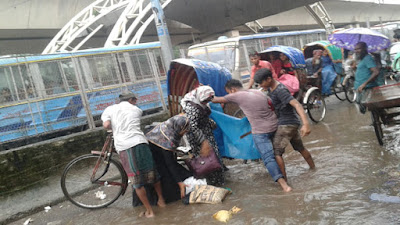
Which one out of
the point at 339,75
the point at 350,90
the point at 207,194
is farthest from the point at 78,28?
the point at 207,194

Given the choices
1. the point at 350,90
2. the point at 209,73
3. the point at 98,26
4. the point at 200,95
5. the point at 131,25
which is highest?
the point at 98,26

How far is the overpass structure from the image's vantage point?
1697 centimetres

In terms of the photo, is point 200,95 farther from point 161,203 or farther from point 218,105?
point 161,203

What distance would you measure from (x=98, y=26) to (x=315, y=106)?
643 inches

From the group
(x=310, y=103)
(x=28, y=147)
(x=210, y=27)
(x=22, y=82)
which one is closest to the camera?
(x=28, y=147)

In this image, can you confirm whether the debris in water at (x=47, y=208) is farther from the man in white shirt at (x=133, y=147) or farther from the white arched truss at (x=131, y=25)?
the white arched truss at (x=131, y=25)

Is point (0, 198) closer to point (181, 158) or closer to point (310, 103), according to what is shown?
point (181, 158)

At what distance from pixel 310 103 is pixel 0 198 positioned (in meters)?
6.29

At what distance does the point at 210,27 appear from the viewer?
24.6m

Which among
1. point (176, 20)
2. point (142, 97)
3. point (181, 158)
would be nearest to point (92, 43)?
point (176, 20)

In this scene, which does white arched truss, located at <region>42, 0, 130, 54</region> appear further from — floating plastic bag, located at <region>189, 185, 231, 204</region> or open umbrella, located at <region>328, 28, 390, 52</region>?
floating plastic bag, located at <region>189, 185, 231, 204</region>

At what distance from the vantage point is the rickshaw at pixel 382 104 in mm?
4051

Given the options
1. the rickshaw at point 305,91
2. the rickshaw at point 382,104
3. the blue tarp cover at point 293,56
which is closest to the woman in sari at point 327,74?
the rickshaw at point 305,91

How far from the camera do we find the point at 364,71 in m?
5.48
